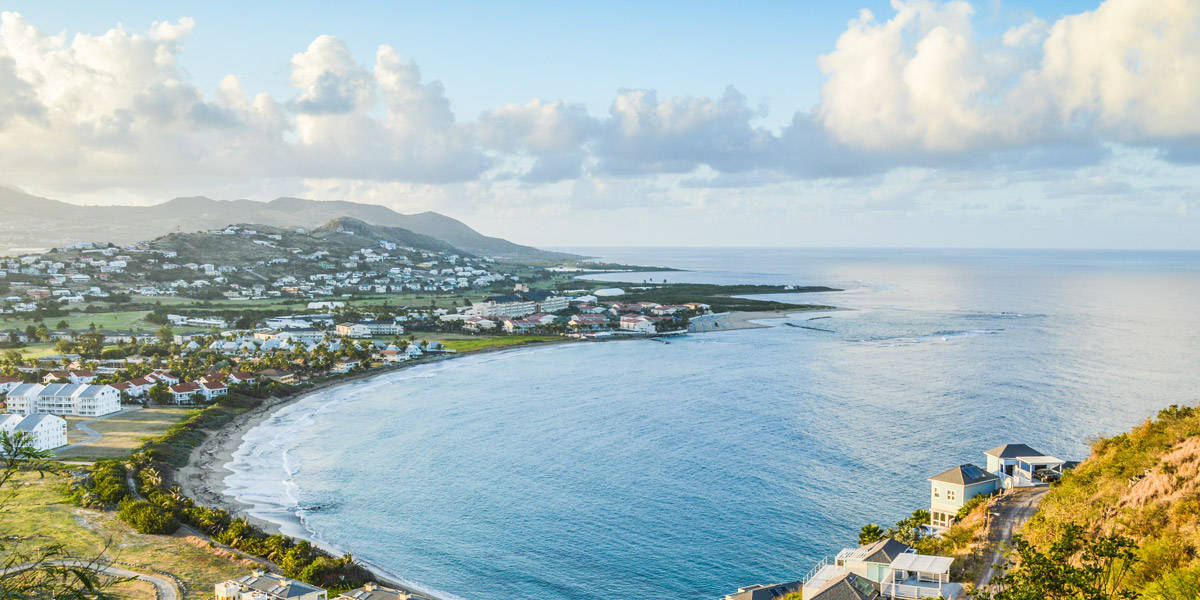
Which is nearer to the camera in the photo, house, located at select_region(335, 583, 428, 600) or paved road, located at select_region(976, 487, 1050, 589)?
paved road, located at select_region(976, 487, 1050, 589)

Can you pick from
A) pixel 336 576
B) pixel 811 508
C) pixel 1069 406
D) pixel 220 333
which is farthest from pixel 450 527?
pixel 220 333

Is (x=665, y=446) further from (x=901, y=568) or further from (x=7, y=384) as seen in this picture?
(x=7, y=384)

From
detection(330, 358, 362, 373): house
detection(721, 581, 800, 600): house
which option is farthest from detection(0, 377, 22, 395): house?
detection(721, 581, 800, 600): house

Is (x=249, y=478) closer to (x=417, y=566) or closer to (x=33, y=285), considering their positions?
(x=417, y=566)

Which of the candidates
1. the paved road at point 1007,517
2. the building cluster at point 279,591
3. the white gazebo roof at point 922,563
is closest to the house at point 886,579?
the white gazebo roof at point 922,563

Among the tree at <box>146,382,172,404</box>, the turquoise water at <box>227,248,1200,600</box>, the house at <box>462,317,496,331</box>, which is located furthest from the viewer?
the house at <box>462,317,496,331</box>

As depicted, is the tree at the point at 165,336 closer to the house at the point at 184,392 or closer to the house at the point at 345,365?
the house at the point at 345,365

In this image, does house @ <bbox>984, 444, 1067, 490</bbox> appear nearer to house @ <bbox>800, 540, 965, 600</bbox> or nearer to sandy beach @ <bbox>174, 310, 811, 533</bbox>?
house @ <bbox>800, 540, 965, 600</bbox>

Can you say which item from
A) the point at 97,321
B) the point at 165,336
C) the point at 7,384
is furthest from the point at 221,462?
the point at 97,321
